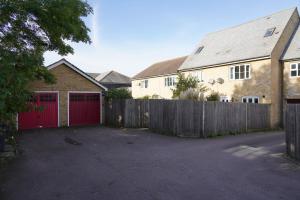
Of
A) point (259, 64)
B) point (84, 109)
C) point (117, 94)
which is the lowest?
point (84, 109)

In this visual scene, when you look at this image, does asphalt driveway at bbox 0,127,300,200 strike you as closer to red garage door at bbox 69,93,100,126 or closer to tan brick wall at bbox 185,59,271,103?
red garage door at bbox 69,93,100,126

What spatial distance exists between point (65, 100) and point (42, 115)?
2000mm

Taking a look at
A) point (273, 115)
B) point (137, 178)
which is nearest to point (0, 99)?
point (137, 178)

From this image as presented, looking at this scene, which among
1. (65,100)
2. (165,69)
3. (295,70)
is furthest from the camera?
(165,69)

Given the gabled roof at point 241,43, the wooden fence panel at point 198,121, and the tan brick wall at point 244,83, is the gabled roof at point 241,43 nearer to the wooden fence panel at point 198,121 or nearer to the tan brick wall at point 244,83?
the tan brick wall at point 244,83

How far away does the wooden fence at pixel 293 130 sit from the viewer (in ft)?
34.0

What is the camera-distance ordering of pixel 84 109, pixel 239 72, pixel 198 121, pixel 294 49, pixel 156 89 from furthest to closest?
pixel 156 89 < pixel 239 72 < pixel 294 49 < pixel 84 109 < pixel 198 121

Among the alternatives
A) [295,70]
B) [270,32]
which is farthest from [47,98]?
[270,32]

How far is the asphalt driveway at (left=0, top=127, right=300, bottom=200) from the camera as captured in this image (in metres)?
6.93

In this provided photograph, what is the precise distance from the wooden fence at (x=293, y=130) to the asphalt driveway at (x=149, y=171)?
1.64ft

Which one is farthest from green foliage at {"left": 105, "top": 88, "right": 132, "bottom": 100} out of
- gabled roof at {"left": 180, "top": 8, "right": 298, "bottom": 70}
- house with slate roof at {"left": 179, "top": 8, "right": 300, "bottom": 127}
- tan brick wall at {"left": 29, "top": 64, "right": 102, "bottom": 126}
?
gabled roof at {"left": 180, "top": 8, "right": 298, "bottom": 70}

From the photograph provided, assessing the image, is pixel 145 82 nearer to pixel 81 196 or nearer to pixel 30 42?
pixel 30 42

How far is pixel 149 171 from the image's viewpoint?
8.98m

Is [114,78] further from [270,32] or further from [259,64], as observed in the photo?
[259,64]
